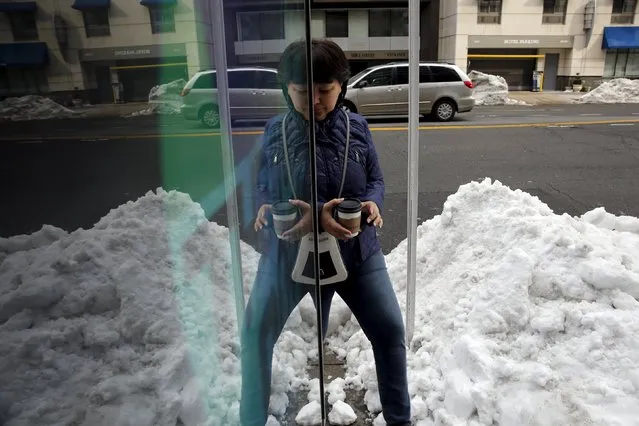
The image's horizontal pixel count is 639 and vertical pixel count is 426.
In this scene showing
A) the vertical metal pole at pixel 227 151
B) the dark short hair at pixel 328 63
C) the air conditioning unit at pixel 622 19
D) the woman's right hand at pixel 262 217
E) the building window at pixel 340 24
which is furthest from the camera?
the air conditioning unit at pixel 622 19

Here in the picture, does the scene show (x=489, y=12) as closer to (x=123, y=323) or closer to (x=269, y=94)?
(x=269, y=94)

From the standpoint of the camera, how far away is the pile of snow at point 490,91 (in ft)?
64.0

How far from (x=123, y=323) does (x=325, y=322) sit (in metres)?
1.09

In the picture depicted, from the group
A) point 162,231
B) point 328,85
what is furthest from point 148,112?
point 328,85

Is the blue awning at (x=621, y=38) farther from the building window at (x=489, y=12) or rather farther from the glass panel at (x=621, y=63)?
the building window at (x=489, y=12)

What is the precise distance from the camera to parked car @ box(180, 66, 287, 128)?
1.23m

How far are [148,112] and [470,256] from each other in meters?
2.32

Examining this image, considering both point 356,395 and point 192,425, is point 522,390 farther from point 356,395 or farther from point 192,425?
point 192,425

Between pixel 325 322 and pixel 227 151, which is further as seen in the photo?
pixel 325 322

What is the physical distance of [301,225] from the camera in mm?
1451

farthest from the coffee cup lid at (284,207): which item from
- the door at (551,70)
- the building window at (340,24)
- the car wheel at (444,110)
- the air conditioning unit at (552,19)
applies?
the door at (551,70)

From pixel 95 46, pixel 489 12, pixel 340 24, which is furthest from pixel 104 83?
pixel 489 12

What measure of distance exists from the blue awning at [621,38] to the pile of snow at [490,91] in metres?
7.56

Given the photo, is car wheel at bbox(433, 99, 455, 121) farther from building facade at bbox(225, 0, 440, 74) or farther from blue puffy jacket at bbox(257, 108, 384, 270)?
blue puffy jacket at bbox(257, 108, 384, 270)
